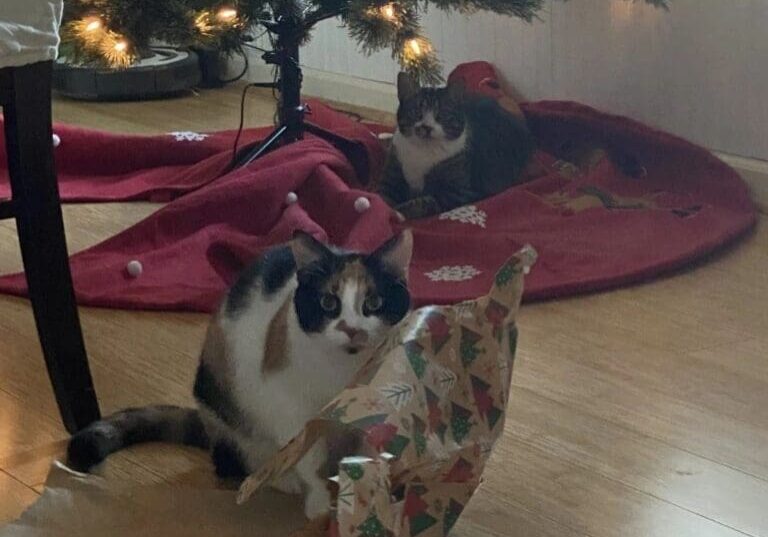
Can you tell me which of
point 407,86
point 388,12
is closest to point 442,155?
point 407,86

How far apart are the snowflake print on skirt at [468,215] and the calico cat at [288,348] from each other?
829 millimetres

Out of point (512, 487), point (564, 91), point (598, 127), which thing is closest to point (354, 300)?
point (512, 487)

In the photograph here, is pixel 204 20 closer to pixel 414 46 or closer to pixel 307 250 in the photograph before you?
pixel 414 46

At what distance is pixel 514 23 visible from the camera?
2660mm

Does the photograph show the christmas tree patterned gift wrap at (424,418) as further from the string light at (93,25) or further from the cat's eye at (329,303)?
the string light at (93,25)

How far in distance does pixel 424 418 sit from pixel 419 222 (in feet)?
3.55

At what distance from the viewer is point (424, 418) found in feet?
3.28

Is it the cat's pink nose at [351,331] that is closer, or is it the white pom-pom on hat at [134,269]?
the cat's pink nose at [351,331]

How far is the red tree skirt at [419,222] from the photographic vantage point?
5.91 feet

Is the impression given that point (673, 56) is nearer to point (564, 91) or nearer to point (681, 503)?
point (564, 91)

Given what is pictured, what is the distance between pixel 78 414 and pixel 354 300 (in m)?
0.41

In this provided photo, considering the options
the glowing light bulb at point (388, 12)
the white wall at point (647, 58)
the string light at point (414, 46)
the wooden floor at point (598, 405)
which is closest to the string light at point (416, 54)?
the string light at point (414, 46)

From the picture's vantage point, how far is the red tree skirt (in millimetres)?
1802

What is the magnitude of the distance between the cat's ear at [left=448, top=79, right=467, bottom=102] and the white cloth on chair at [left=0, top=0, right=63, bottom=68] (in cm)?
108
